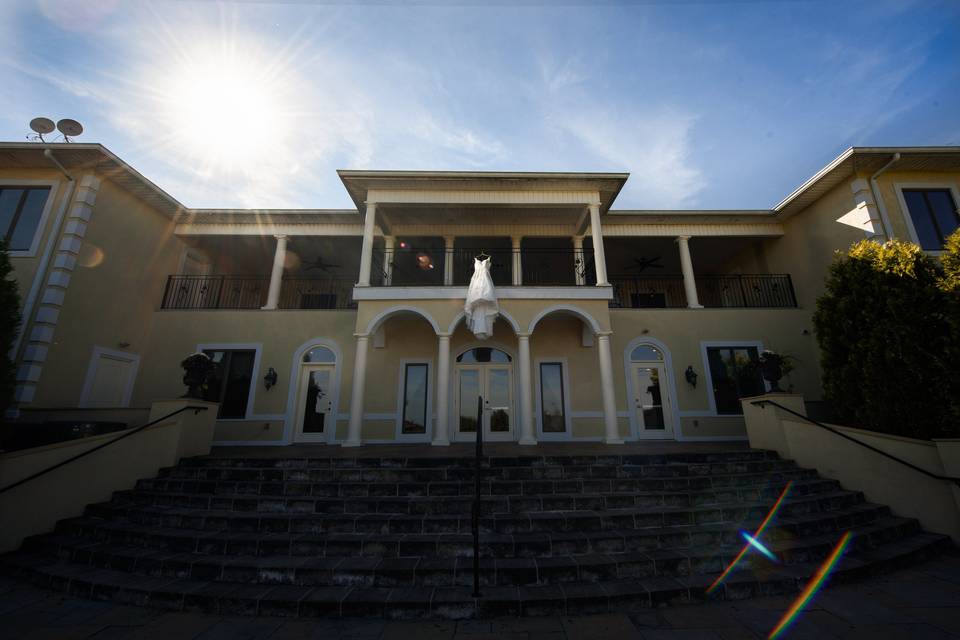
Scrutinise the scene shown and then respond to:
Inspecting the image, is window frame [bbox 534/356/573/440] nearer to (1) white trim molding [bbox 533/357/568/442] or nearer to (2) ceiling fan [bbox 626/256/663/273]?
(1) white trim molding [bbox 533/357/568/442]

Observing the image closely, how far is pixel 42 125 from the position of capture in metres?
7.76

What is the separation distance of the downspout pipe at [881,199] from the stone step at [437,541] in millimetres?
7615

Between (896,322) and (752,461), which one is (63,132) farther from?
(896,322)

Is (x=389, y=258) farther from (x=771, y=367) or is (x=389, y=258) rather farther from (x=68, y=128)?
(x=771, y=367)

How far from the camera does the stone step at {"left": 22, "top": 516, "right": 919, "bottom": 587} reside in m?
3.49

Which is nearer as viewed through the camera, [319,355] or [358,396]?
[358,396]

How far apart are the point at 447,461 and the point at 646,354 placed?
665cm

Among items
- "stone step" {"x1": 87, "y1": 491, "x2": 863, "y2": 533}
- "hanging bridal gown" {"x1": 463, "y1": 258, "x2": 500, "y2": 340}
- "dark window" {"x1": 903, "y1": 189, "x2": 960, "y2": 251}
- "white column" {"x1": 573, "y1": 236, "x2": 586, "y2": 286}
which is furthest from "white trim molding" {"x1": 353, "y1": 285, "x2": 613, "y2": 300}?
"dark window" {"x1": 903, "y1": 189, "x2": 960, "y2": 251}

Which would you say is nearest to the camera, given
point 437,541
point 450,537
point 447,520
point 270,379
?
point 437,541

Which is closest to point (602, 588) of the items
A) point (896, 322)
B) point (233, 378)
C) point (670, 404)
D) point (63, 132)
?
point (896, 322)

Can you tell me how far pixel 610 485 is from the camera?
5.05 metres

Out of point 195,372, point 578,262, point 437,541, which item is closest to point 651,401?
point 578,262

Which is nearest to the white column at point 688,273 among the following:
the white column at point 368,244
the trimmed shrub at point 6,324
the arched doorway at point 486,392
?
the arched doorway at point 486,392

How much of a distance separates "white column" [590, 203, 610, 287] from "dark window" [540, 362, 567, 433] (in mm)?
2504
